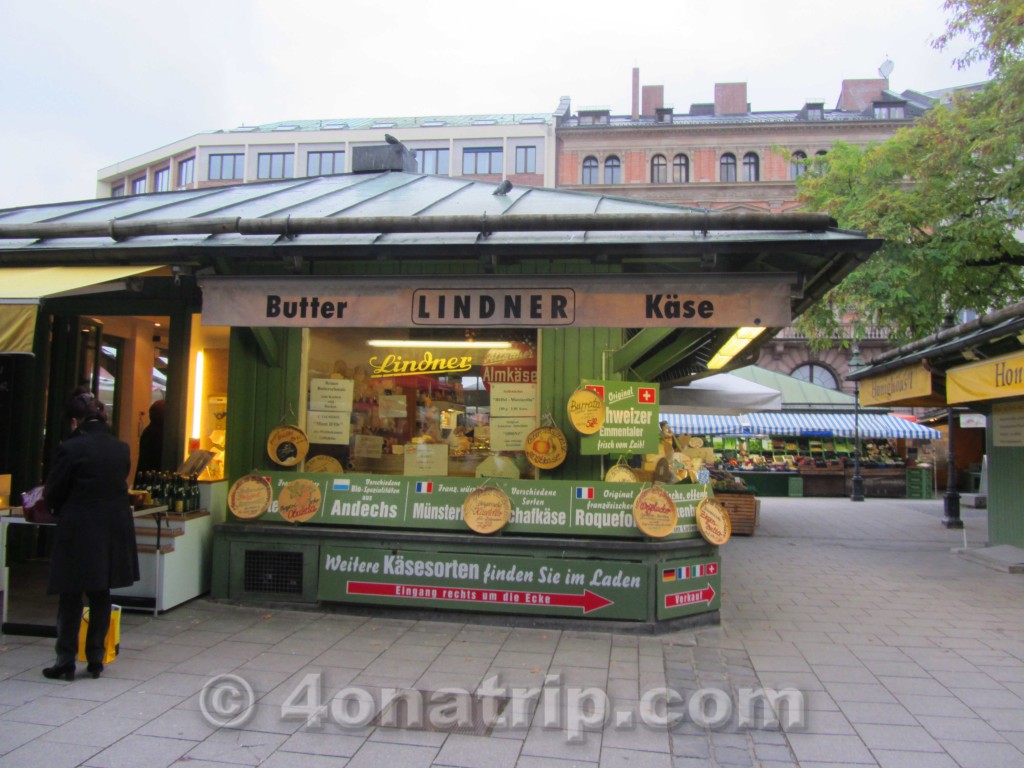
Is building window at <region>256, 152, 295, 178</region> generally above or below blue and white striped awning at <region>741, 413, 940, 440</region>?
above

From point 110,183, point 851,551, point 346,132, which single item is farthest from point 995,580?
point 110,183

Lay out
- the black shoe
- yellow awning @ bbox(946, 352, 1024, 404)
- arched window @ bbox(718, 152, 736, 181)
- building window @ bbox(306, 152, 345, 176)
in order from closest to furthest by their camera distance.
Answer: the black shoe → yellow awning @ bbox(946, 352, 1024, 404) → arched window @ bbox(718, 152, 736, 181) → building window @ bbox(306, 152, 345, 176)

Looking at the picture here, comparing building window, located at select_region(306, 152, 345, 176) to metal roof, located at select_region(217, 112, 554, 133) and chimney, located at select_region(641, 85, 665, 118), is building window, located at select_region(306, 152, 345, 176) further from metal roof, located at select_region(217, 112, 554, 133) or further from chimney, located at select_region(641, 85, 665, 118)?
chimney, located at select_region(641, 85, 665, 118)

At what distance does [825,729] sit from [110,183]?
222ft

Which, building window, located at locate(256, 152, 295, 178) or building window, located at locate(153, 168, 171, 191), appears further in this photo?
building window, located at locate(153, 168, 171, 191)

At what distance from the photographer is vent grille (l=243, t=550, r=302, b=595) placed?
650 centimetres

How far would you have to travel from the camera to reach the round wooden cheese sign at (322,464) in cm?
693

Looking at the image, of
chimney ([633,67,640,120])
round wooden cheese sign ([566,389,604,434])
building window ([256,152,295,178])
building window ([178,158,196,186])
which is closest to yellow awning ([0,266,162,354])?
round wooden cheese sign ([566,389,604,434])

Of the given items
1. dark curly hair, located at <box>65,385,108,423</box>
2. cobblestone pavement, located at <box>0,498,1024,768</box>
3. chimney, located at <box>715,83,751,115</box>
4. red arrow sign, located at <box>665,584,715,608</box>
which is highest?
chimney, located at <box>715,83,751,115</box>

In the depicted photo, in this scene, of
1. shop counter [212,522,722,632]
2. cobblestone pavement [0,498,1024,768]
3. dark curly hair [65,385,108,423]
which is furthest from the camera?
shop counter [212,522,722,632]

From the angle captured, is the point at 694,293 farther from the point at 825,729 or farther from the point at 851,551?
the point at 851,551

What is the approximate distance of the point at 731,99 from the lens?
44.1 meters

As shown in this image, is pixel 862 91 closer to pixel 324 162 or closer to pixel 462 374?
pixel 324 162

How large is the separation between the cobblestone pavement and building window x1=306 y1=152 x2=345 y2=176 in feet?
152
